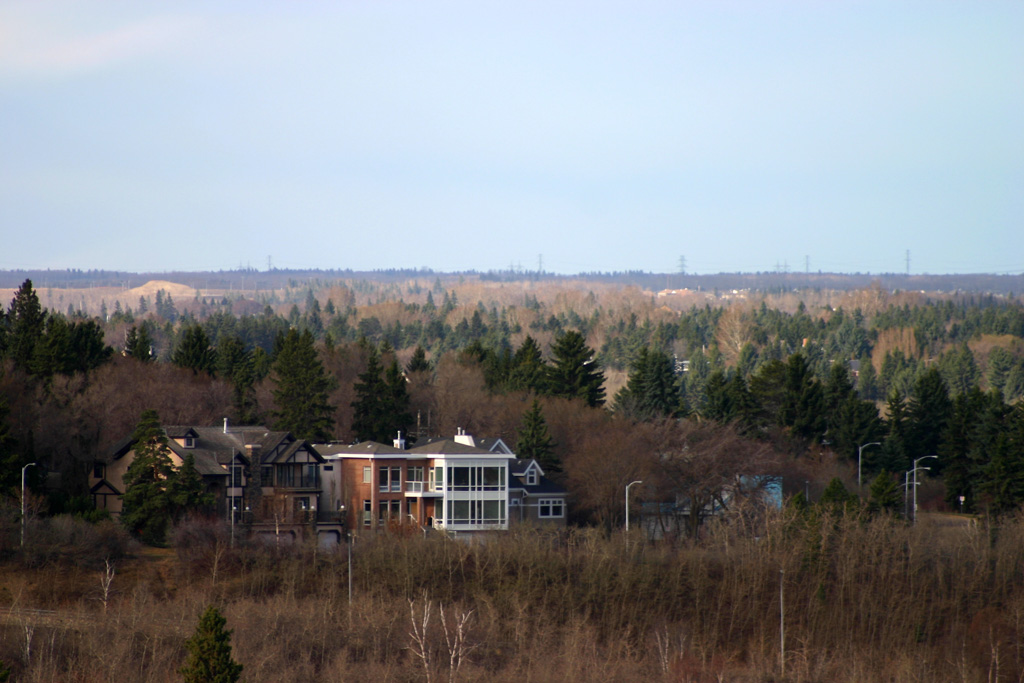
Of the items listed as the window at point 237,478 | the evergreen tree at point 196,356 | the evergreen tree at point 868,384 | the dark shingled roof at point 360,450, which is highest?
the evergreen tree at point 196,356

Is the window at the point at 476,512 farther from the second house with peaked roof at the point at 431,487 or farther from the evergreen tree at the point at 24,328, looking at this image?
the evergreen tree at the point at 24,328

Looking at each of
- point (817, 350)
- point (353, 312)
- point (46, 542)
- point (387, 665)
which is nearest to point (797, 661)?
point (387, 665)

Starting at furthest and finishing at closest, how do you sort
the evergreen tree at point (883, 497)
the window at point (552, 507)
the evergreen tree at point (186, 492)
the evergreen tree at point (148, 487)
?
1. the window at point (552, 507)
2. the evergreen tree at point (883, 497)
3. the evergreen tree at point (186, 492)
4. the evergreen tree at point (148, 487)

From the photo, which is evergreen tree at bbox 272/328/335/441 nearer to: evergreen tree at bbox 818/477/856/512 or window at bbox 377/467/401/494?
window at bbox 377/467/401/494

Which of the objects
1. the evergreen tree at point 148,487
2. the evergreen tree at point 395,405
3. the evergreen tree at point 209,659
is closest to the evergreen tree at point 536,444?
the evergreen tree at point 395,405

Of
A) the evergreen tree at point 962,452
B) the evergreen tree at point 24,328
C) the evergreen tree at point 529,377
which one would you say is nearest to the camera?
the evergreen tree at point 24,328

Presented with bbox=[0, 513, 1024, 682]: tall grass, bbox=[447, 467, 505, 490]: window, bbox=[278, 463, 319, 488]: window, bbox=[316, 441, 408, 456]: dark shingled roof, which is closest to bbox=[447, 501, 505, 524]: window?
bbox=[447, 467, 505, 490]: window

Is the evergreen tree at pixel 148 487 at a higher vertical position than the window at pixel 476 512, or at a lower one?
higher

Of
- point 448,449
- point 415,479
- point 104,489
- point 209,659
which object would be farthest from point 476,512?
point 209,659
